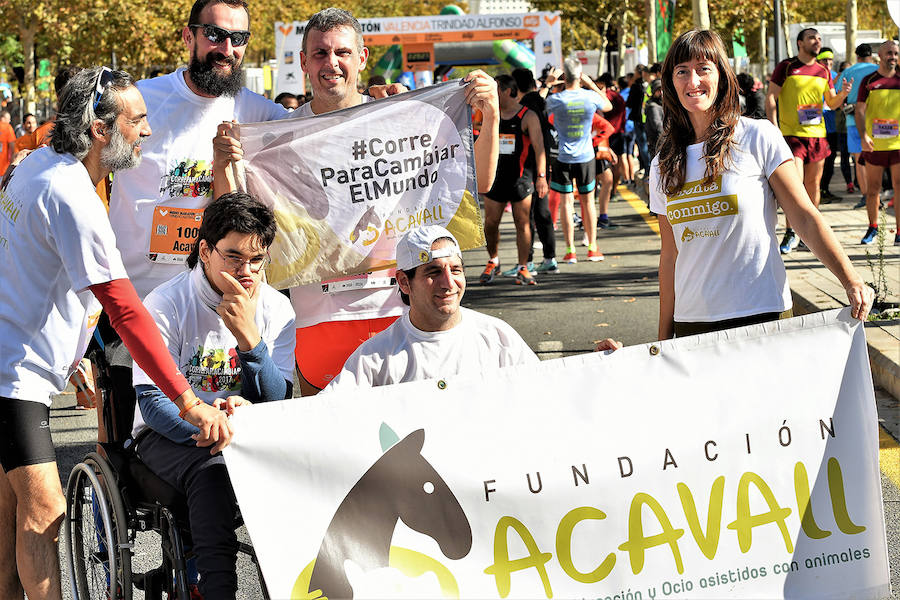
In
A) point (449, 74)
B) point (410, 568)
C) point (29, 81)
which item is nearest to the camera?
point (410, 568)

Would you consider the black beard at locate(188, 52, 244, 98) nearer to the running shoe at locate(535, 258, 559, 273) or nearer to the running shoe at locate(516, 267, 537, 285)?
the running shoe at locate(516, 267, 537, 285)

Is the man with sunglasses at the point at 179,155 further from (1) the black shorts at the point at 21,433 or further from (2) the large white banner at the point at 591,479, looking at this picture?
(2) the large white banner at the point at 591,479

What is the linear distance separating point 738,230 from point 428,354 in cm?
127

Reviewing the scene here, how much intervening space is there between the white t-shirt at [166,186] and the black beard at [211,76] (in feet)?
0.16

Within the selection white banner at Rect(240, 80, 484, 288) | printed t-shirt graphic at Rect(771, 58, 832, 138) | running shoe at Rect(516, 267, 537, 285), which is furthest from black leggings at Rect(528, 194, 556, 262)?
white banner at Rect(240, 80, 484, 288)

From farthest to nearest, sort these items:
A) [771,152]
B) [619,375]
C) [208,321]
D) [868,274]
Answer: [868,274] < [771,152] < [208,321] < [619,375]

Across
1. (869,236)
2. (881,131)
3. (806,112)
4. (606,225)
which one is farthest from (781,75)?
(606,225)

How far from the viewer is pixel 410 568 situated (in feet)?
12.0

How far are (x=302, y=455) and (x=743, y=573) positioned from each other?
4.57 feet

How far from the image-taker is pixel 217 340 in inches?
166

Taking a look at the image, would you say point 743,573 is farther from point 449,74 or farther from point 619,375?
point 449,74

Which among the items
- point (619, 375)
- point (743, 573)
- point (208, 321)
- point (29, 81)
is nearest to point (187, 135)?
point (208, 321)

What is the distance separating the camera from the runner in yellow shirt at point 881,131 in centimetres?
1227

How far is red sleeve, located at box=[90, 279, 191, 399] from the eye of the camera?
12.1ft
